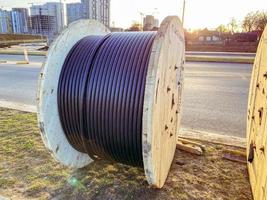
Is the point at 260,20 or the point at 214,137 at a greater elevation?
the point at 260,20

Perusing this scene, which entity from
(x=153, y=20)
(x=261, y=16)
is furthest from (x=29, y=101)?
(x=261, y=16)

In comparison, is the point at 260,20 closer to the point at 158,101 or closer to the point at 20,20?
the point at 158,101

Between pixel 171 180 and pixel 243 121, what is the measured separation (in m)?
3.08

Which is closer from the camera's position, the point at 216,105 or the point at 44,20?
the point at 216,105

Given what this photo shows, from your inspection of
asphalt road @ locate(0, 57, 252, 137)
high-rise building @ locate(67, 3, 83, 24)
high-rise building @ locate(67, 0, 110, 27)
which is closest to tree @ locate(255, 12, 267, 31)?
high-rise building @ locate(67, 0, 110, 27)

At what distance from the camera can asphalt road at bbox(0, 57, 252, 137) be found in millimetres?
5319

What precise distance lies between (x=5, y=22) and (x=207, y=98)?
86678 millimetres

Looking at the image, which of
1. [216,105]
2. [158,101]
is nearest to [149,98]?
[158,101]

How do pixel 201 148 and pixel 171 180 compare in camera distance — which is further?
pixel 201 148

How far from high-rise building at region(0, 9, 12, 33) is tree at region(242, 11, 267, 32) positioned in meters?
68.7

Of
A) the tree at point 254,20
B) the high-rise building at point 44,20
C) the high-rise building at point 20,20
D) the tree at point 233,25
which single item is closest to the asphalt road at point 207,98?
the tree at point 254,20

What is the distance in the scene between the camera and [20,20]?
80250 mm

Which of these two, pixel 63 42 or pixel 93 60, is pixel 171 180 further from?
pixel 63 42

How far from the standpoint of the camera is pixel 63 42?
2.96 m
